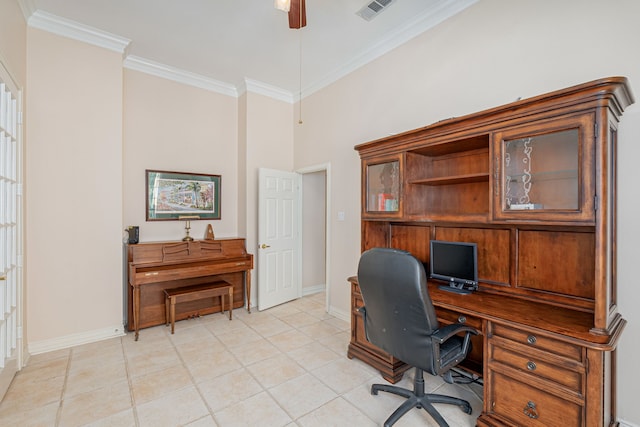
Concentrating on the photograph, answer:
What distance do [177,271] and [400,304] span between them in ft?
8.79

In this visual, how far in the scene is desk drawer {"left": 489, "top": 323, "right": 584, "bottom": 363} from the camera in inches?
60.7

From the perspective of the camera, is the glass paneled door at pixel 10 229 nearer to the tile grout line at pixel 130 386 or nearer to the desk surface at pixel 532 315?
the tile grout line at pixel 130 386

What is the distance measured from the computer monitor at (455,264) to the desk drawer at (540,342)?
538 millimetres

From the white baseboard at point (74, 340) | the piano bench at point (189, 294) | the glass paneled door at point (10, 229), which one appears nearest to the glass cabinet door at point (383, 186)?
the piano bench at point (189, 294)

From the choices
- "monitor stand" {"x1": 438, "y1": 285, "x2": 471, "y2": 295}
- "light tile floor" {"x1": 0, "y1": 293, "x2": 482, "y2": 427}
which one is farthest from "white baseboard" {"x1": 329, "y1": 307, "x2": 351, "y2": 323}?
"monitor stand" {"x1": 438, "y1": 285, "x2": 471, "y2": 295}

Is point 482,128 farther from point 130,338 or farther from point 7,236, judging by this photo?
point 130,338

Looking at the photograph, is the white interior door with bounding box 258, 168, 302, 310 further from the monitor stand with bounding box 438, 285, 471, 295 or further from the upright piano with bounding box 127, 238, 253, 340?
the monitor stand with bounding box 438, 285, 471, 295

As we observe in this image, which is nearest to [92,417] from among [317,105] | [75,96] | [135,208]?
[135,208]

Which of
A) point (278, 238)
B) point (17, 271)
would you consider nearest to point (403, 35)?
point (278, 238)

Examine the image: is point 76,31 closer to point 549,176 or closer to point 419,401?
point 549,176

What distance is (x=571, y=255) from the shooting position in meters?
1.98

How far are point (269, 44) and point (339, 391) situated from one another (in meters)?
3.51

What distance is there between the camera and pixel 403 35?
3.08 meters

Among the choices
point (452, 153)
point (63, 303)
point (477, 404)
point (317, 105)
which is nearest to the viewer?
point (477, 404)
